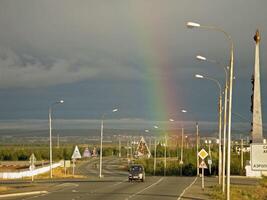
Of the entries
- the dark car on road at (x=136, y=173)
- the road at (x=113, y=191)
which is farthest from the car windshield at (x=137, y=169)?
the road at (x=113, y=191)

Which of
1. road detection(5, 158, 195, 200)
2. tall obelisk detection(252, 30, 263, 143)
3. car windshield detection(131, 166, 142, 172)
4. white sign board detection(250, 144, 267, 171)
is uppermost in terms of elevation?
tall obelisk detection(252, 30, 263, 143)

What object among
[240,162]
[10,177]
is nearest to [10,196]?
[10,177]

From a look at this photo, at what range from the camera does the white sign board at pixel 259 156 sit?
2772 cm

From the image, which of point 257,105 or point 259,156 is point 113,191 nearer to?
point 259,156

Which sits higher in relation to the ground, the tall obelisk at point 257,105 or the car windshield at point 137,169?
the tall obelisk at point 257,105

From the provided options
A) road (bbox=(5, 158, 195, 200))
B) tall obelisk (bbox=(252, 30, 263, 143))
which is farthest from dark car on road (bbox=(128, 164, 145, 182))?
tall obelisk (bbox=(252, 30, 263, 143))

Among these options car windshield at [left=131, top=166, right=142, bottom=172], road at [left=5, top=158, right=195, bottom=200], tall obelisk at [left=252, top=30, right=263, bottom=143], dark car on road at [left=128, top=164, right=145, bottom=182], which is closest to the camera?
road at [left=5, top=158, right=195, bottom=200]

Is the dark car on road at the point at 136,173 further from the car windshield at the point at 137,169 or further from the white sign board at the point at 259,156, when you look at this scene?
the white sign board at the point at 259,156

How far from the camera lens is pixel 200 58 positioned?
1404 inches

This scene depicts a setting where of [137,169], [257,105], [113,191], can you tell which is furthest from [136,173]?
[257,105]

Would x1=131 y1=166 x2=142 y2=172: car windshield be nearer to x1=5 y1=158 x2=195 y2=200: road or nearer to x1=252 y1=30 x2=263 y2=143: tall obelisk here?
x1=5 y1=158 x2=195 y2=200: road

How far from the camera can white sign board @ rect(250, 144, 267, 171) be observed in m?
27.7

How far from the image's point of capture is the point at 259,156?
91.2 feet

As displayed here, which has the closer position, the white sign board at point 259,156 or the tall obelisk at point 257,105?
the white sign board at point 259,156
